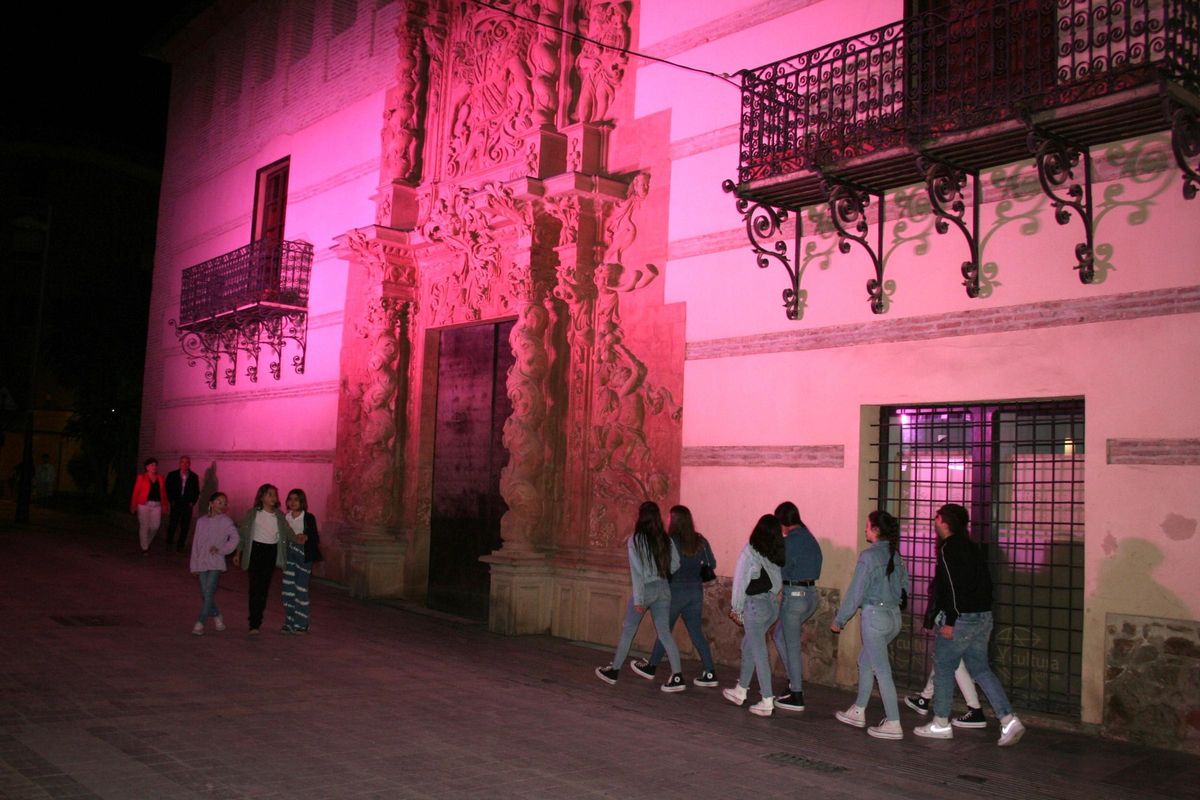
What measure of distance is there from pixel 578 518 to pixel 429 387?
4.20 m

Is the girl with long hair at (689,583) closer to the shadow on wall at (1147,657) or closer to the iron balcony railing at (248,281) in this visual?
the shadow on wall at (1147,657)

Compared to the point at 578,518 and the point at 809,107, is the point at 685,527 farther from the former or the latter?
the point at 809,107

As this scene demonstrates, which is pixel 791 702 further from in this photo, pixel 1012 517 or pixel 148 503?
pixel 148 503

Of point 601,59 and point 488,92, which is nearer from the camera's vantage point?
point 601,59

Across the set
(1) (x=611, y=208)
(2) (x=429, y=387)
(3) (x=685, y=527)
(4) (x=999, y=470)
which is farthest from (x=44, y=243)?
(4) (x=999, y=470)

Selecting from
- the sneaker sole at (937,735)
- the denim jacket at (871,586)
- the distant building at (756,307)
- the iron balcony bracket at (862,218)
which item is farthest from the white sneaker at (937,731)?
the iron balcony bracket at (862,218)

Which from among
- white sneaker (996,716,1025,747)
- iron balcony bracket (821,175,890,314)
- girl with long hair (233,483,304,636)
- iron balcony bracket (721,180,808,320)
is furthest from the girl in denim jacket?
girl with long hair (233,483,304,636)

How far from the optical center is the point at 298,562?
11.6 m

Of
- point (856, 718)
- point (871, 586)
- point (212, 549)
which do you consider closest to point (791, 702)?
point (856, 718)

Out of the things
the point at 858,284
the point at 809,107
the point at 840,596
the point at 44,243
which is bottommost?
the point at 840,596

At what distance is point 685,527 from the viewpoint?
9.75m

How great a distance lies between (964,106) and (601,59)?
5.87 meters

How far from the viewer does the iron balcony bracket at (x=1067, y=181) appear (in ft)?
26.3

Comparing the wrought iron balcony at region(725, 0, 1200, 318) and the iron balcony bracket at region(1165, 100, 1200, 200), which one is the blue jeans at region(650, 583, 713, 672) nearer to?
the wrought iron balcony at region(725, 0, 1200, 318)
